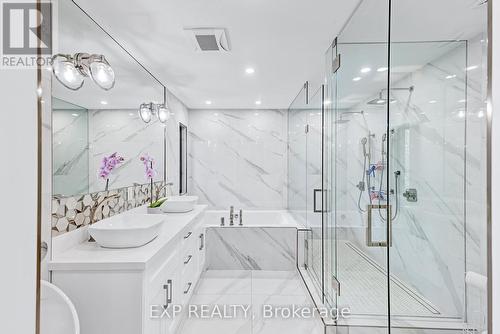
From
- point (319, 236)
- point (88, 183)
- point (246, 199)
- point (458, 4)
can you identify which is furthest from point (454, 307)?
point (246, 199)

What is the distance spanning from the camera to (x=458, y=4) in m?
1.05

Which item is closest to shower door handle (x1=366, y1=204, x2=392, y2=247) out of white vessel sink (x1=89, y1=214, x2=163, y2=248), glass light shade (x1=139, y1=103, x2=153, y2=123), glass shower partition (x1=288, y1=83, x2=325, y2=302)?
glass shower partition (x1=288, y1=83, x2=325, y2=302)

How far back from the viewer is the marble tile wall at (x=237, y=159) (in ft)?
17.2

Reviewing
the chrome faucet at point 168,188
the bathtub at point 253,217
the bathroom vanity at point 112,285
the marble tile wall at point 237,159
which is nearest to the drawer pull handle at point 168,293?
the bathroom vanity at point 112,285

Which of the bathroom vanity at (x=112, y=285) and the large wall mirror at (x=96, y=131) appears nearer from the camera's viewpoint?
the bathroom vanity at (x=112, y=285)

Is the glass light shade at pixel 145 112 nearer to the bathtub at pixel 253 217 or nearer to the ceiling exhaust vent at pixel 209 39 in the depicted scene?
the ceiling exhaust vent at pixel 209 39

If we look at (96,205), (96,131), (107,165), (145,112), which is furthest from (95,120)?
(145,112)

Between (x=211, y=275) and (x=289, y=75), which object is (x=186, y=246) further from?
(x=289, y=75)

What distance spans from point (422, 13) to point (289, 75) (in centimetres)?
217

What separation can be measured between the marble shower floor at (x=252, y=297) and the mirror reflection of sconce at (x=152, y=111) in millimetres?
1986

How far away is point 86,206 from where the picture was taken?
214 cm

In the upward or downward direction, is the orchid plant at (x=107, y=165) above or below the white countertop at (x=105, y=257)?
above

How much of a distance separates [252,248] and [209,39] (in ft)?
8.77

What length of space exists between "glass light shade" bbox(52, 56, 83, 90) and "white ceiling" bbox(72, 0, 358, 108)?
1.35ft
